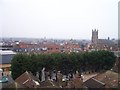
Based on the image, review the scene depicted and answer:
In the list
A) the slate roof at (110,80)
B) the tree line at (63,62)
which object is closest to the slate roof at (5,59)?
the tree line at (63,62)

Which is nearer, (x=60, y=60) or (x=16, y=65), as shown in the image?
(x=16, y=65)

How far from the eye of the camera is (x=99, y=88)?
1281 cm

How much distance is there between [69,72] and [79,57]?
1.59 m

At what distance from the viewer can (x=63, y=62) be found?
21.0 m

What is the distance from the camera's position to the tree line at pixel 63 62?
19.2m

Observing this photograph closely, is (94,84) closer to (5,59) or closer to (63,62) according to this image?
(63,62)

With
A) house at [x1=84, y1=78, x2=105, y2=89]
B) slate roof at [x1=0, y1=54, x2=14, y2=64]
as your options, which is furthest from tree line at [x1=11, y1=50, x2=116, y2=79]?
house at [x1=84, y1=78, x2=105, y2=89]

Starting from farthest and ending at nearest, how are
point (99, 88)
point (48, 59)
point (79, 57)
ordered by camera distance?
1. point (79, 57)
2. point (48, 59)
3. point (99, 88)

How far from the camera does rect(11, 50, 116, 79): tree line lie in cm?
1919

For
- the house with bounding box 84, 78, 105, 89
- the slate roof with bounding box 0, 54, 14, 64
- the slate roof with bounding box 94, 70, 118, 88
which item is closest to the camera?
the slate roof with bounding box 94, 70, 118, 88

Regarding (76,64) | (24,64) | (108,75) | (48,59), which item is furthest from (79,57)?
(108,75)

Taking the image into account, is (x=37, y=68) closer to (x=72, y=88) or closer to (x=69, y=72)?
(x=69, y=72)

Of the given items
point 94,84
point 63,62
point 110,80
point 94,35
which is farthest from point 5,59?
point 94,35

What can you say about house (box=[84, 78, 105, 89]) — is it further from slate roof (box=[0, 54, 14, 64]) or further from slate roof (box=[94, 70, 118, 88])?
slate roof (box=[0, 54, 14, 64])
